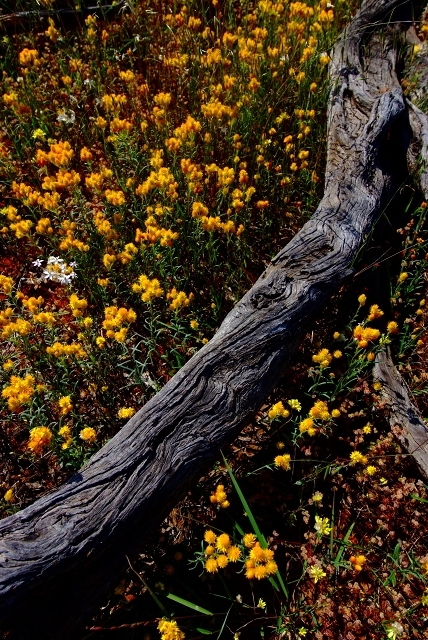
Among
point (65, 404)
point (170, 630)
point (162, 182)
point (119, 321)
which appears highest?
Result: point (162, 182)

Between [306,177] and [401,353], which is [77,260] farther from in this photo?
[401,353]

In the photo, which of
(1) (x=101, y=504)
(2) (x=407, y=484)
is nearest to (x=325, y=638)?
(2) (x=407, y=484)

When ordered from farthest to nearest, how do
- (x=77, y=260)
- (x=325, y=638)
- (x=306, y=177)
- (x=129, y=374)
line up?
(x=306, y=177) → (x=77, y=260) → (x=129, y=374) → (x=325, y=638)

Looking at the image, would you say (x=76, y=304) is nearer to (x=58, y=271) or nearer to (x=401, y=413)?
(x=58, y=271)

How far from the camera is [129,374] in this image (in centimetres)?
309

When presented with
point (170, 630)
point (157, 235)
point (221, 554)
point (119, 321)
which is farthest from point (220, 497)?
point (157, 235)

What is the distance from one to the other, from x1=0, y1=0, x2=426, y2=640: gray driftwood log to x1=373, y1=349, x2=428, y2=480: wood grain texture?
2.00 ft

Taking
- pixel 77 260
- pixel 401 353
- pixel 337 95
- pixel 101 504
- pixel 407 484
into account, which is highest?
pixel 77 260

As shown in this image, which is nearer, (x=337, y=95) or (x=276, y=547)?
Answer: (x=276, y=547)

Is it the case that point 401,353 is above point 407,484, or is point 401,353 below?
above

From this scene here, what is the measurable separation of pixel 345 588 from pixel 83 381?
2.03 m

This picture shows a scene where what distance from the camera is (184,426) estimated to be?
7.50 feet

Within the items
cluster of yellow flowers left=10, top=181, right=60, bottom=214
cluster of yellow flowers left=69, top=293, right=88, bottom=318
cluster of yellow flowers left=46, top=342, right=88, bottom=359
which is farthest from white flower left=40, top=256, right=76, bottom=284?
cluster of yellow flowers left=46, top=342, right=88, bottom=359

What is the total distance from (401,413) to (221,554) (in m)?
1.36
